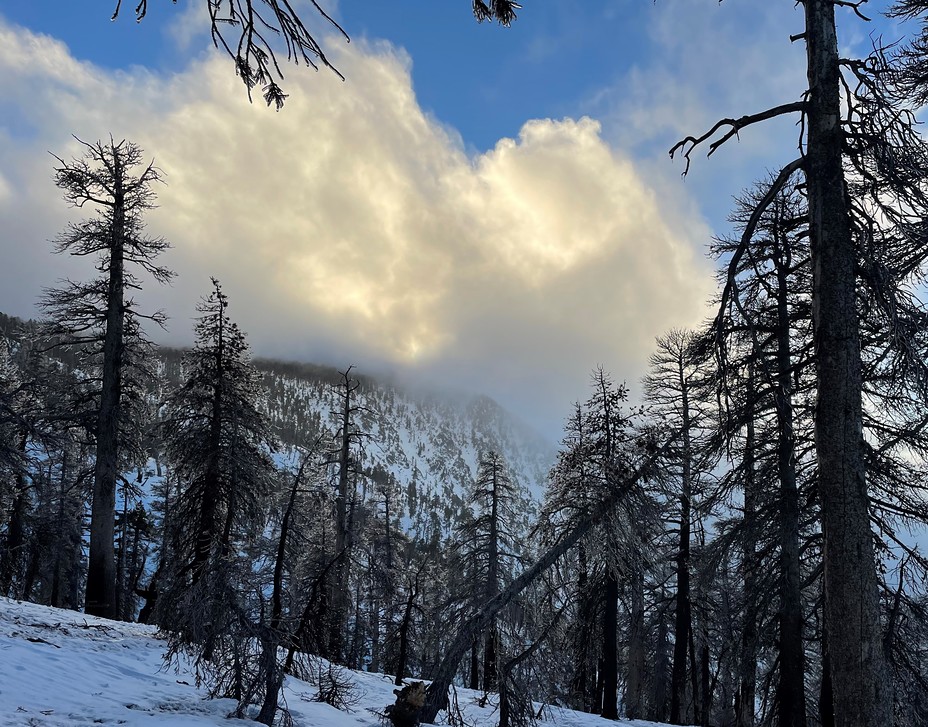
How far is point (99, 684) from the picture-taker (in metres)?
8.30

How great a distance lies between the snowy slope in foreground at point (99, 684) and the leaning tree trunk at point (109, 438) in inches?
44.7

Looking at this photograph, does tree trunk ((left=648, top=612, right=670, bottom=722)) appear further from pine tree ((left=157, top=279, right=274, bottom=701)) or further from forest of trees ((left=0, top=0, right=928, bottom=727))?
pine tree ((left=157, top=279, right=274, bottom=701))

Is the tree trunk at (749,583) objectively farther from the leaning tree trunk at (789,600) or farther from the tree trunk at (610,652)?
the tree trunk at (610,652)

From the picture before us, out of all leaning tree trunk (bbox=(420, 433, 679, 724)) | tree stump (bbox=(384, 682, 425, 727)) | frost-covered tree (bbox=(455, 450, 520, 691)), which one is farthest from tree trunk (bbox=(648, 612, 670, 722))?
leaning tree trunk (bbox=(420, 433, 679, 724))

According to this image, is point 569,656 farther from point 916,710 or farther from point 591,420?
point 916,710

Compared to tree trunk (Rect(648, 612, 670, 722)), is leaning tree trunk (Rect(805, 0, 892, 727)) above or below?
above

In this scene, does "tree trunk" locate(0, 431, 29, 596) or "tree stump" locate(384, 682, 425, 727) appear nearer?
"tree stump" locate(384, 682, 425, 727)

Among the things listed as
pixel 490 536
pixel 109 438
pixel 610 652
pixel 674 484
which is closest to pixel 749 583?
pixel 610 652

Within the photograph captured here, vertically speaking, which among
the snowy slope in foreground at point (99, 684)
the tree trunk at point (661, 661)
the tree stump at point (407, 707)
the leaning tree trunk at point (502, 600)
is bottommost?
the tree trunk at point (661, 661)

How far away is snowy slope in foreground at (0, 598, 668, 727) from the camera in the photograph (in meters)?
6.82

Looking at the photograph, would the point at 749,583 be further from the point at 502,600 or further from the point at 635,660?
the point at 635,660

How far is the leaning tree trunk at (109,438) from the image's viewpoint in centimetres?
1452

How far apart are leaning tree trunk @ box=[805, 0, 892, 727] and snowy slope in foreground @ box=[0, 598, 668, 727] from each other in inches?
252

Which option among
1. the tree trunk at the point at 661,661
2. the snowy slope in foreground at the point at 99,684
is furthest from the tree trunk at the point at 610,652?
the snowy slope in foreground at the point at 99,684
